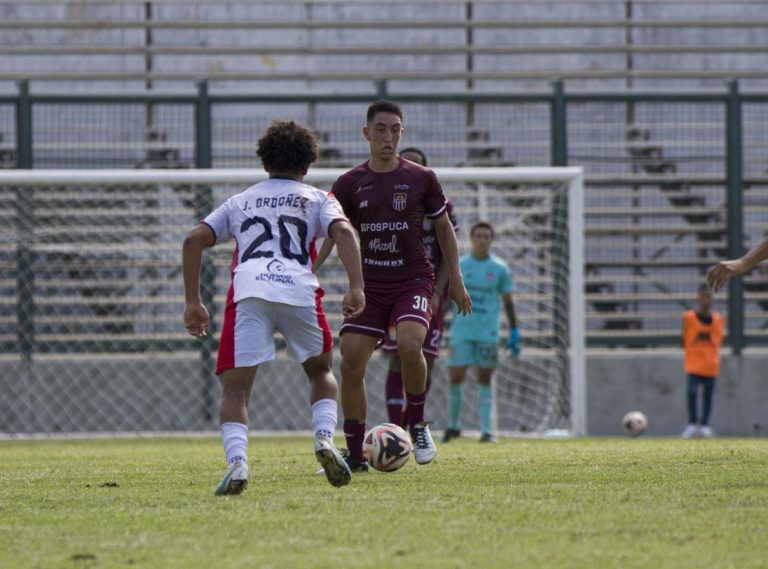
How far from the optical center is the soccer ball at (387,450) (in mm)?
7410

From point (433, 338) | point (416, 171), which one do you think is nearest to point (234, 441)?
point (416, 171)

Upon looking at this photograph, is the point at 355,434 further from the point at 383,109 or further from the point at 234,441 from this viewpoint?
the point at 383,109

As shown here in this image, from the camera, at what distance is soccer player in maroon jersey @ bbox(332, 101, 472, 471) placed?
25.7ft

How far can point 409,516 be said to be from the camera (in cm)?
529

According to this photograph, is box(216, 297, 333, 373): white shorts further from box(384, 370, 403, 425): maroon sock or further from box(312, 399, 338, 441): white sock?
box(384, 370, 403, 425): maroon sock

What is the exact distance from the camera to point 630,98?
54.5 ft

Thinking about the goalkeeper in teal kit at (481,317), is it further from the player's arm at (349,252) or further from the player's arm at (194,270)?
the player's arm at (194,270)

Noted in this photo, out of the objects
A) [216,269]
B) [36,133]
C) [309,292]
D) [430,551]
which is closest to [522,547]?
[430,551]

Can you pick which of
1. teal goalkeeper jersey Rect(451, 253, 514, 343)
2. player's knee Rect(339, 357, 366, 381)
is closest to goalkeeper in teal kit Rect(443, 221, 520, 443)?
teal goalkeeper jersey Rect(451, 253, 514, 343)

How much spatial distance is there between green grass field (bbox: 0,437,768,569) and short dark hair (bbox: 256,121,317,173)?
1.60m

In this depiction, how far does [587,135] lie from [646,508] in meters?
12.1

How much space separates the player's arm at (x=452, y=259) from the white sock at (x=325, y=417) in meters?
1.56

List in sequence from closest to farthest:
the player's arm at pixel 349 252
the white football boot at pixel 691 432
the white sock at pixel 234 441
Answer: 1. the white sock at pixel 234 441
2. the player's arm at pixel 349 252
3. the white football boot at pixel 691 432

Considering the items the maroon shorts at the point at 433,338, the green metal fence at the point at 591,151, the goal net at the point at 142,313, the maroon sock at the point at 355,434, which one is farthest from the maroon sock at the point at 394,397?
the green metal fence at the point at 591,151
